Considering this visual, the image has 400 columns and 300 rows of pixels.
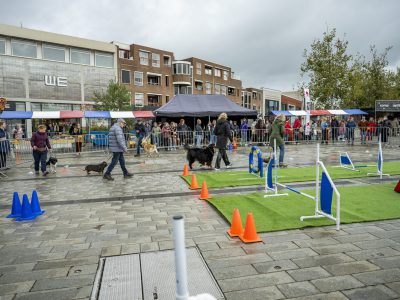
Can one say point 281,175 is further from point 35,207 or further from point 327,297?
point 327,297

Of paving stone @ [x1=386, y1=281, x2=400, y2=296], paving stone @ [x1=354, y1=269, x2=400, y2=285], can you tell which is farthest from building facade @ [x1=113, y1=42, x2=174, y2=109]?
paving stone @ [x1=386, y1=281, x2=400, y2=296]

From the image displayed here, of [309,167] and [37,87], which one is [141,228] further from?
[37,87]

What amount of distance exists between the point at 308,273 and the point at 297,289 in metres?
0.40

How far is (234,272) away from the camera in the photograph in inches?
138

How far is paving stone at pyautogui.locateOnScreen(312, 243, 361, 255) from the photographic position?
401 centimetres

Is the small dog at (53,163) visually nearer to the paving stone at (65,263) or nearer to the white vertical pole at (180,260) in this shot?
the paving stone at (65,263)

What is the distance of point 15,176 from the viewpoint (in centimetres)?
1108

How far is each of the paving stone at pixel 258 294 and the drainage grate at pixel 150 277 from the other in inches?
4.7

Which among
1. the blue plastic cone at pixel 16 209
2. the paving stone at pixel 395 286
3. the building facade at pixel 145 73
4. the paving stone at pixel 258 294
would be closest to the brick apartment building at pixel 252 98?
the building facade at pixel 145 73

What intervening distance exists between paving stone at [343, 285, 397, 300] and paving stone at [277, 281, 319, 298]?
0.31 m

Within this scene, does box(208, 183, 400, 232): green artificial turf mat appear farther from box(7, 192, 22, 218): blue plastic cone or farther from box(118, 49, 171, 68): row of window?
box(118, 49, 171, 68): row of window

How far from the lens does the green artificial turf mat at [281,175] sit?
28.6ft

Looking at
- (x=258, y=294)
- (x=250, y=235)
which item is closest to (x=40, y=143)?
(x=250, y=235)

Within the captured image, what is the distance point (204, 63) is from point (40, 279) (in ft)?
181
